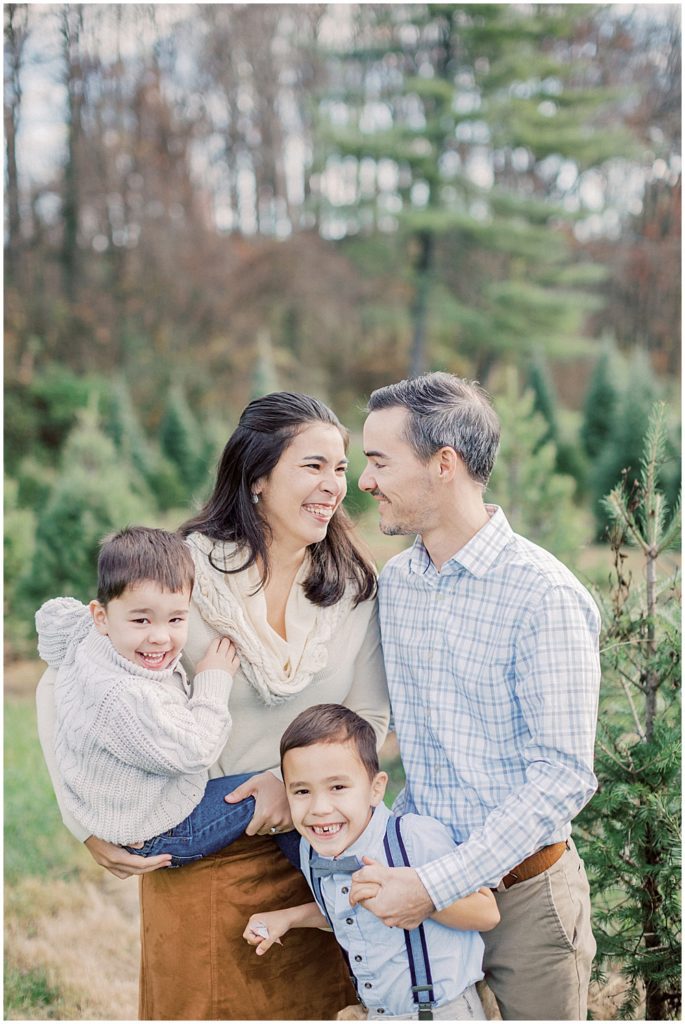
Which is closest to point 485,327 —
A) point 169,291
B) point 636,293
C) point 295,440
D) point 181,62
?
point 636,293

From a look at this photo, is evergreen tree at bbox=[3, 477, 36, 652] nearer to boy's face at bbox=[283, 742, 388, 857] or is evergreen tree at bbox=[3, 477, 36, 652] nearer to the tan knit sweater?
the tan knit sweater

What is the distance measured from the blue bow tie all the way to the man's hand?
2.2 inches

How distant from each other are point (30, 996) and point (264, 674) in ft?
6.28

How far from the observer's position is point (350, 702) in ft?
7.85

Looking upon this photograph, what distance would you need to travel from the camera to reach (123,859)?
213cm

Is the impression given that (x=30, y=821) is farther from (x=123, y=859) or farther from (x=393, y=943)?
(x=393, y=943)

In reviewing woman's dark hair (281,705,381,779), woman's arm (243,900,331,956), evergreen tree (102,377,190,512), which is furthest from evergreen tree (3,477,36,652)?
woman's dark hair (281,705,381,779)

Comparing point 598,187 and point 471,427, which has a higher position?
point 598,187

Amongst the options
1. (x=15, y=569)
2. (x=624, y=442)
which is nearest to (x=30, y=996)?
(x=15, y=569)

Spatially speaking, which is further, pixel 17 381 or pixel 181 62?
pixel 181 62

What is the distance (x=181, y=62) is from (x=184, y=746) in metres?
17.2

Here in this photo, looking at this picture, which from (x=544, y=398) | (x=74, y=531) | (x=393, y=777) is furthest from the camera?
(x=544, y=398)

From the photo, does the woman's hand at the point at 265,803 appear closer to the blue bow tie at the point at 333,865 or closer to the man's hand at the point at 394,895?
the blue bow tie at the point at 333,865

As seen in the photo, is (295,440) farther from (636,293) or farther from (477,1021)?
(636,293)
